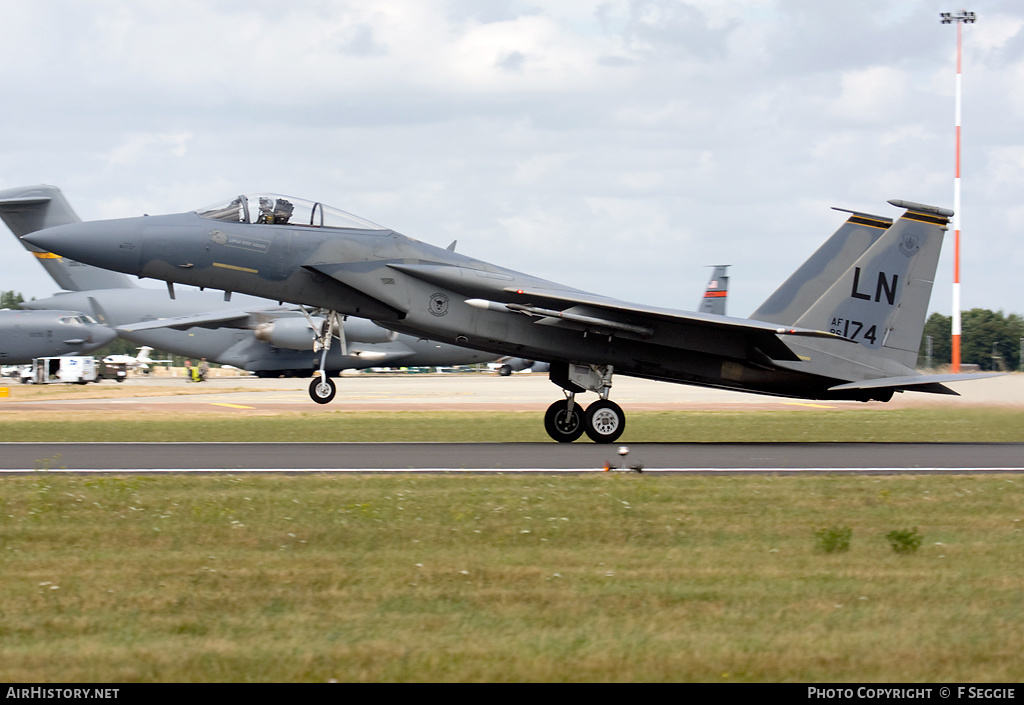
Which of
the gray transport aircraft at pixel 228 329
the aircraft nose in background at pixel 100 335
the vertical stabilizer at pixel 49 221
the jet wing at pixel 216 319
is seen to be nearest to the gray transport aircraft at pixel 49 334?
the aircraft nose in background at pixel 100 335

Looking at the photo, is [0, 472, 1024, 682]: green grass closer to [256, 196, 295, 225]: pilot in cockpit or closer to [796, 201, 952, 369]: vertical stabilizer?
[256, 196, 295, 225]: pilot in cockpit

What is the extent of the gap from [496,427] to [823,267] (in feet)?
24.5

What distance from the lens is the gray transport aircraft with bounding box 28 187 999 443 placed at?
1486cm

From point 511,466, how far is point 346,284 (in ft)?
16.0

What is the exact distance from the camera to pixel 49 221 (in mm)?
33188

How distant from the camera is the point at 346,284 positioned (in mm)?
15281

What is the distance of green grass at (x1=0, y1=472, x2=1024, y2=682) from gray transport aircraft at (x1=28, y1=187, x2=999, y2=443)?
5883 millimetres

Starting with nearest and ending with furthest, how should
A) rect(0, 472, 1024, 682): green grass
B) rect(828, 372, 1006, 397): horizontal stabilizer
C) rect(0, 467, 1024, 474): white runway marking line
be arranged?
rect(0, 472, 1024, 682): green grass
rect(0, 467, 1024, 474): white runway marking line
rect(828, 372, 1006, 397): horizontal stabilizer

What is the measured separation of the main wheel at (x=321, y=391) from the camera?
1085 inches

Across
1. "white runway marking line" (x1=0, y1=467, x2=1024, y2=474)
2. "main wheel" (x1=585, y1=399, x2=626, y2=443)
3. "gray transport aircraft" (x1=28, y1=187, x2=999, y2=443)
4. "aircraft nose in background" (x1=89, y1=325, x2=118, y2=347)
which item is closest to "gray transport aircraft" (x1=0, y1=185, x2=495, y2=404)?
"aircraft nose in background" (x1=89, y1=325, x2=118, y2=347)

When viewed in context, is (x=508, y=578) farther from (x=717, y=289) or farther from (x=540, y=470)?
(x=717, y=289)

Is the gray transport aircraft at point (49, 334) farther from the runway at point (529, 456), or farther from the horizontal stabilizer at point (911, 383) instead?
the horizontal stabilizer at point (911, 383)

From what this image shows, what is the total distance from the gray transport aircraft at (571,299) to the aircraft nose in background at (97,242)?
0.02 m
